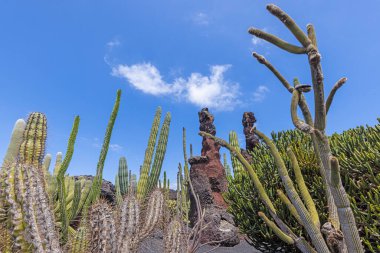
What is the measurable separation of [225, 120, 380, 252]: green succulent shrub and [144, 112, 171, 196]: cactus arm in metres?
2.64

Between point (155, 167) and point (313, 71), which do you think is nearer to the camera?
point (313, 71)

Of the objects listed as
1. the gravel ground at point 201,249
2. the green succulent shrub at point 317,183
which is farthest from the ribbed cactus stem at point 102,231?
the gravel ground at point 201,249

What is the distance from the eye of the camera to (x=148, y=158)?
9.29 metres

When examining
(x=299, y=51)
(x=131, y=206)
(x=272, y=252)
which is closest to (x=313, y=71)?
(x=299, y=51)

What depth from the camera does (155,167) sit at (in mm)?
9461

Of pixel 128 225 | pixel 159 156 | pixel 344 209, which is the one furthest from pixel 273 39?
pixel 159 156

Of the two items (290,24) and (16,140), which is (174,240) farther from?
(16,140)

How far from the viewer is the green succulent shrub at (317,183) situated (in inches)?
183

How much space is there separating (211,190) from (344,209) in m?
9.87

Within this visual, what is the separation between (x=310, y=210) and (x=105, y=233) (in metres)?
2.20

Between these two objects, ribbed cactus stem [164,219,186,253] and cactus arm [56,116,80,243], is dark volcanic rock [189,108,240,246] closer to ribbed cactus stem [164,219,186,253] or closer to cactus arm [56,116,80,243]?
ribbed cactus stem [164,219,186,253]

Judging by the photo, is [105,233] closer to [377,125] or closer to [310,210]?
[310,210]

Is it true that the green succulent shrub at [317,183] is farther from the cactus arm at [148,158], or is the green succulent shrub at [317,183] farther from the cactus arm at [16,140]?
the cactus arm at [16,140]

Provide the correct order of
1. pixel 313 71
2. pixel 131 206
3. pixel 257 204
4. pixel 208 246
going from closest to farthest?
pixel 313 71
pixel 131 206
pixel 257 204
pixel 208 246
